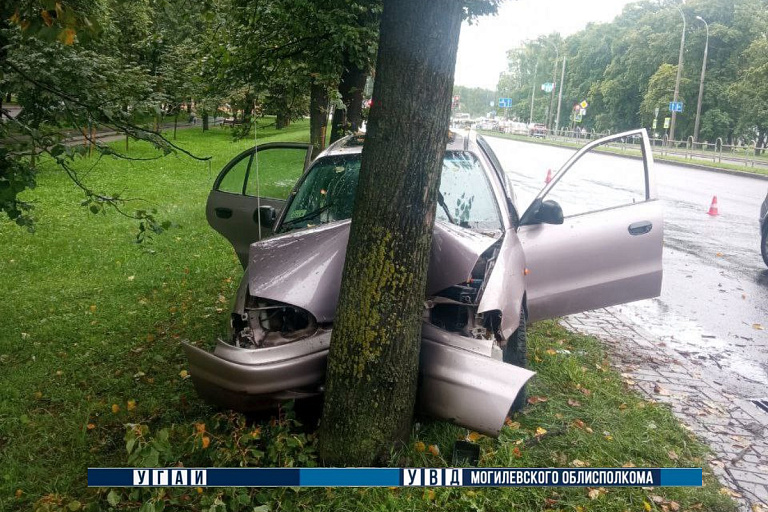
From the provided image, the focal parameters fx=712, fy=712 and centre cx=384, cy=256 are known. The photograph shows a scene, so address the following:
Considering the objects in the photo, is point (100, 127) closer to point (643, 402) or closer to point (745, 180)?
point (643, 402)

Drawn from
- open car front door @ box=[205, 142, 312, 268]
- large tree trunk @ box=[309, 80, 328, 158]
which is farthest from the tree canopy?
open car front door @ box=[205, 142, 312, 268]

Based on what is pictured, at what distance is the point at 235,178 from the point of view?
20.5 ft

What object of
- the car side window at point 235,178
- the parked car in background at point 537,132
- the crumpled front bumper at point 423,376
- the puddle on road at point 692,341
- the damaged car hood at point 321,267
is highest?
the parked car in background at point 537,132

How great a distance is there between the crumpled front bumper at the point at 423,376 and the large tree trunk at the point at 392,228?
155mm

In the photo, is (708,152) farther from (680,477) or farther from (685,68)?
(680,477)

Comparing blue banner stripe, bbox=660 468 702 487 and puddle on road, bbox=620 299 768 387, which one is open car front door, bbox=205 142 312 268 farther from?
puddle on road, bbox=620 299 768 387

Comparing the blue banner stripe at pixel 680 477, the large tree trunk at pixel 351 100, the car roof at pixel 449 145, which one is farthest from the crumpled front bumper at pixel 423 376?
the large tree trunk at pixel 351 100

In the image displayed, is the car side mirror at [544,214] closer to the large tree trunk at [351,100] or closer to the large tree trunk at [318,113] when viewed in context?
the large tree trunk at [351,100]

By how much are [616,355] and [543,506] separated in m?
2.82

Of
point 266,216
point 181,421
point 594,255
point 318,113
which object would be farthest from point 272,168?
point 318,113

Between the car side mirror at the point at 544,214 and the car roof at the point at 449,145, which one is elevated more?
the car roof at the point at 449,145

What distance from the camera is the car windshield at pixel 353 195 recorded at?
500 centimetres

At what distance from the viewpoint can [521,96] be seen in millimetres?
104625

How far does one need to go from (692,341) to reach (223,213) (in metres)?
4.34
